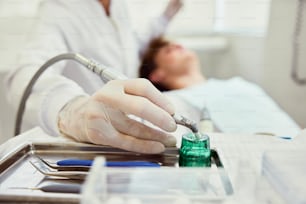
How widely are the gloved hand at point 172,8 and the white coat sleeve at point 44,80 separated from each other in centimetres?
39

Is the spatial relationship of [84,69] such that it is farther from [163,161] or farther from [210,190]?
[210,190]

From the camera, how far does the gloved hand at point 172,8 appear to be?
984 mm

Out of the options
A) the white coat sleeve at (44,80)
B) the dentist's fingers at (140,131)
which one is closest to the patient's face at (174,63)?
the white coat sleeve at (44,80)

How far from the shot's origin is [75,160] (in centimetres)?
41

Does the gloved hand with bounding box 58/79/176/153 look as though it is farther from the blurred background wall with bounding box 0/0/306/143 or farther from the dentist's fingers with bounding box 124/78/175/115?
the blurred background wall with bounding box 0/0/306/143

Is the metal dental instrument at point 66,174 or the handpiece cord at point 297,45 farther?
the handpiece cord at point 297,45

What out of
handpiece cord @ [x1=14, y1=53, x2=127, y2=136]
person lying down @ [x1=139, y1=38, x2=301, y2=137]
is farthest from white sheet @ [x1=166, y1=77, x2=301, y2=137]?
handpiece cord @ [x1=14, y1=53, x2=127, y2=136]

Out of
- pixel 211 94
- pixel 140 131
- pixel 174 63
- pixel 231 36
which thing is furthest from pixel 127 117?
pixel 231 36

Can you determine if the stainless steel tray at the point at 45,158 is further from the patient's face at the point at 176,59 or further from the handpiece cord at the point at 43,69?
the patient's face at the point at 176,59

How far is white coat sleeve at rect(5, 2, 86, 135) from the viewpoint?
56 centimetres

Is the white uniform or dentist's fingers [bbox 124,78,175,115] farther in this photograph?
the white uniform

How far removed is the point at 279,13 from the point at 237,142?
745mm

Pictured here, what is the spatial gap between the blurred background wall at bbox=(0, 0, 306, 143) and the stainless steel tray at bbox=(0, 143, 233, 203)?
0.77ft

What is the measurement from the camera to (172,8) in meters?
1.03
